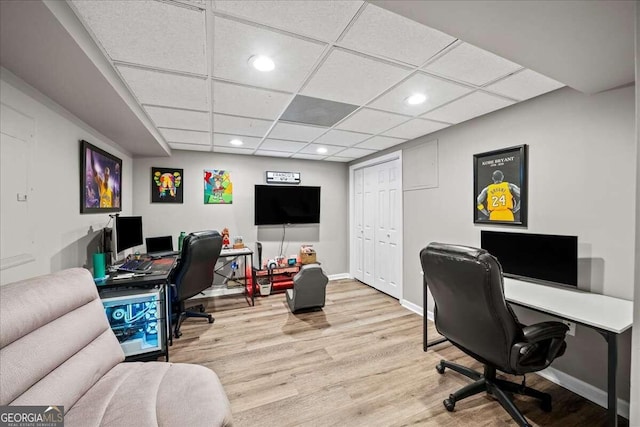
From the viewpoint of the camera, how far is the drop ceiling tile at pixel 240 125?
268 centimetres

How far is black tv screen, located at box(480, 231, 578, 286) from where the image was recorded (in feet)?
6.20

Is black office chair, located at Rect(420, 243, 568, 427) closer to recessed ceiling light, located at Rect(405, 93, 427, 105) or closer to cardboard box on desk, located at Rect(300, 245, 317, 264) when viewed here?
recessed ceiling light, located at Rect(405, 93, 427, 105)

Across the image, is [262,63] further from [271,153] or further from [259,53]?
[271,153]

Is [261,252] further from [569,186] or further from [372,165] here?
[569,186]

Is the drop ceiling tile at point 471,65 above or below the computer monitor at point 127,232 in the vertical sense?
above

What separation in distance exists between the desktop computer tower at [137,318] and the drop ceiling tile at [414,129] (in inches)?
121

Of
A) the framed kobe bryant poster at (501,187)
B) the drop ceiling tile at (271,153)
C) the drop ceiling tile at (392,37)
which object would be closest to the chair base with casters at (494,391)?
the framed kobe bryant poster at (501,187)

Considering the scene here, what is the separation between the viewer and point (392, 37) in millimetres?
1416

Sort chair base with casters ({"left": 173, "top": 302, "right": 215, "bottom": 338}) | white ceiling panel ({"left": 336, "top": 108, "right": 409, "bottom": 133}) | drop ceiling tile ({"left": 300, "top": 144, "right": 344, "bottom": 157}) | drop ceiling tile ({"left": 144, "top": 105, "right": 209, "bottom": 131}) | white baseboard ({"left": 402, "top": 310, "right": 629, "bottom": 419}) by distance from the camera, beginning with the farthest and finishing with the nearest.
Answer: drop ceiling tile ({"left": 300, "top": 144, "right": 344, "bottom": 157}), chair base with casters ({"left": 173, "top": 302, "right": 215, "bottom": 338}), white ceiling panel ({"left": 336, "top": 108, "right": 409, "bottom": 133}), drop ceiling tile ({"left": 144, "top": 105, "right": 209, "bottom": 131}), white baseboard ({"left": 402, "top": 310, "right": 629, "bottom": 419})

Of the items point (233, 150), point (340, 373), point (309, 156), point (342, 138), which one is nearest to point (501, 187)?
point (342, 138)

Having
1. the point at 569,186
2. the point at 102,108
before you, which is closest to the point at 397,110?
the point at 569,186

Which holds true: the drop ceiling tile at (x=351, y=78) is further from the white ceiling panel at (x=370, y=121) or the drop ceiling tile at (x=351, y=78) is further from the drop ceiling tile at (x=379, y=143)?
the drop ceiling tile at (x=379, y=143)

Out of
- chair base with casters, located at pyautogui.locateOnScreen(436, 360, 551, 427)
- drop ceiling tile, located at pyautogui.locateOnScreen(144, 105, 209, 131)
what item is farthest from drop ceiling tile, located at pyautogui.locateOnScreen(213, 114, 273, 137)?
chair base with casters, located at pyautogui.locateOnScreen(436, 360, 551, 427)

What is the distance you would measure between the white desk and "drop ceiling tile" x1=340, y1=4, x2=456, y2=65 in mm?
1794
